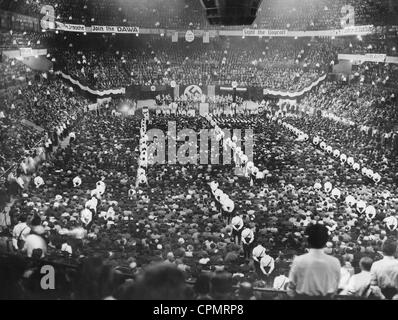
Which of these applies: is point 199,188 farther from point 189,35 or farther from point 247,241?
point 189,35

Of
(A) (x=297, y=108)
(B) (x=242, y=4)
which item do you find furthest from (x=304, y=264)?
(A) (x=297, y=108)

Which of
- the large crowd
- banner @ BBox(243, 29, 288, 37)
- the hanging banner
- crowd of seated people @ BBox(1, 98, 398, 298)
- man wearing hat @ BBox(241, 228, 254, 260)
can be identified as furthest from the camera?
banner @ BBox(243, 29, 288, 37)

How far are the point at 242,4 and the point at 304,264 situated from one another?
13.7ft

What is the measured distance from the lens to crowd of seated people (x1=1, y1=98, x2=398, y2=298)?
33.2 feet

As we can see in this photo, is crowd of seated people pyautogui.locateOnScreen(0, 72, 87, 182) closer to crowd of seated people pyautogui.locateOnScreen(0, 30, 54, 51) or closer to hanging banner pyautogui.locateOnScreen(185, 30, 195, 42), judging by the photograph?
crowd of seated people pyautogui.locateOnScreen(0, 30, 54, 51)

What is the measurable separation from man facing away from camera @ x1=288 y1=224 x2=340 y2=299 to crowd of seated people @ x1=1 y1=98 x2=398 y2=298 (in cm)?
98

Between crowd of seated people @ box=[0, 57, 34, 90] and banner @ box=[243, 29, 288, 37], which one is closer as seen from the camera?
crowd of seated people @ box=[0, 57, 34, 90]

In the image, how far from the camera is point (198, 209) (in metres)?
14.4

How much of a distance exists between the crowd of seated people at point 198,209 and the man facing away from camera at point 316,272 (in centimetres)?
98

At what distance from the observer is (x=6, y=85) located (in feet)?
94.5

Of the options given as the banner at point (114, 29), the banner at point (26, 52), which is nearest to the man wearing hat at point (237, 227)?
the banner at point (26, 52)

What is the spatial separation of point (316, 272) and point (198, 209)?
9.80 metres

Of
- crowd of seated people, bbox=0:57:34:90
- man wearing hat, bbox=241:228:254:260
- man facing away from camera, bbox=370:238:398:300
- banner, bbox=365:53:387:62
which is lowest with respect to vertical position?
man wearing hat, bbox=241:228:254:260

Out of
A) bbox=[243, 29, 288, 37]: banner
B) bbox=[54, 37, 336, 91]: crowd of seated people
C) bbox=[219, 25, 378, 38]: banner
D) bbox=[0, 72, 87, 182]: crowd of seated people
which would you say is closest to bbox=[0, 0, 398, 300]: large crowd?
bbox=[0, 72, 87, 182]: crowd of seated people
